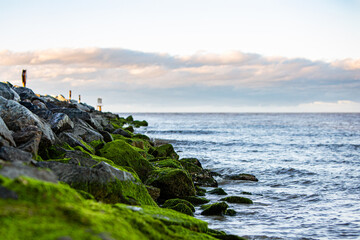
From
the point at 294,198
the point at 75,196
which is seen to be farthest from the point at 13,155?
the point at 294,198

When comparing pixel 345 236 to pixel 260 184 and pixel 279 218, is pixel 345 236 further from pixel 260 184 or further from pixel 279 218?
pixel 260 184

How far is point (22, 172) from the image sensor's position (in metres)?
3.44

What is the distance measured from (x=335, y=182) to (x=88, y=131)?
9.03 meters

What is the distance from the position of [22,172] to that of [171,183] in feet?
17.2

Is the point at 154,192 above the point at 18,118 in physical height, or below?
below

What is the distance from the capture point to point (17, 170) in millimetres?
3436

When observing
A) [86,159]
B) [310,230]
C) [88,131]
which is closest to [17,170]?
[86,159]

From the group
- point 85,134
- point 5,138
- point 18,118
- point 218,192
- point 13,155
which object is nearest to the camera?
point 13,155

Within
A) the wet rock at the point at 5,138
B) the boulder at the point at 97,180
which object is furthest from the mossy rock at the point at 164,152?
the boulder at the point at 97,180

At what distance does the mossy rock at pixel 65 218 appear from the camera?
2.73m

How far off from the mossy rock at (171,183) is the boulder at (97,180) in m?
3.10

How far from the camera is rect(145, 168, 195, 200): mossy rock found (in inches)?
328

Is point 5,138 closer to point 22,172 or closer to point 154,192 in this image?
point 22,172

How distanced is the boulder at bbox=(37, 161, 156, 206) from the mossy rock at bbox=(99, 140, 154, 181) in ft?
12.8
